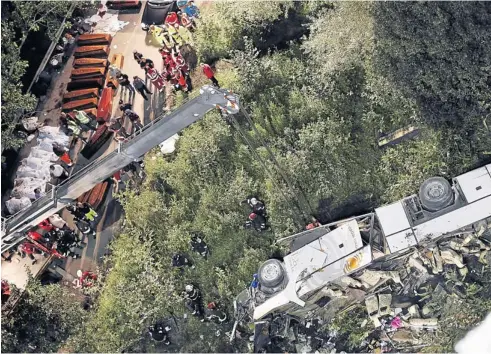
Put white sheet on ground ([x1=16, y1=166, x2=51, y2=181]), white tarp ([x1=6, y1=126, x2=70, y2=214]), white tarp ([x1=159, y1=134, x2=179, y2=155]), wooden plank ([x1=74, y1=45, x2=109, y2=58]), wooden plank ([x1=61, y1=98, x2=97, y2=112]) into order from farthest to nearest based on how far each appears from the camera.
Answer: wooden plank ([x1=74, y1=45, x2=109, y2=58]) < wooden plank ([x1=61, y1=98, x2=97, y2=112]) < white sheet on ground ([x1=16, y1=166, x2=51, y2=181]) < white tarp ([x1=6, y1=126, x2=70, y2=214]) < white tarp ([x1=159, y1=134, x2=179, y2=155])

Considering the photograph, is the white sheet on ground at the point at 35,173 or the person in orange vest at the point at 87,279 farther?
the white sheet on ground at the point at 35,173

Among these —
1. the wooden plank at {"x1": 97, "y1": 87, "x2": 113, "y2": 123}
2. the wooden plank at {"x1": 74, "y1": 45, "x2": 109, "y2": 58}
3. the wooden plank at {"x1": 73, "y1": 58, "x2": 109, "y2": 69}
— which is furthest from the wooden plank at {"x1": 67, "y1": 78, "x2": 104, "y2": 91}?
the wooden plank at {"x1": 74, "y1": 45, "x2": 109, "y2": 58}

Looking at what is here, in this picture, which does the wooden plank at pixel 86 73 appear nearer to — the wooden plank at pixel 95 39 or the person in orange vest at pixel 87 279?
the wooden plank at pixel 95 39

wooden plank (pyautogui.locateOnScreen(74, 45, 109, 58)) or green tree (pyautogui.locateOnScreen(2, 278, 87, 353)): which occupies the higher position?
wooden plank (pyautogui.locateOnScreen(74, 45, 109, 58))

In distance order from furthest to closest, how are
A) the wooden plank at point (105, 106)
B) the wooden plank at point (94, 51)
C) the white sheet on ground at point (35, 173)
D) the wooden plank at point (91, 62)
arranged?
1. the wooden plank at point (94, 51)
2. the wooden plank at point (91, 62)
3. the wooden plank at point (105, 106)
4. the white sheet on ground at point (35, 173)

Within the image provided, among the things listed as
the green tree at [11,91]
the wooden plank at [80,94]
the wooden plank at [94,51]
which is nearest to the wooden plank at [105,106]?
the wooden plank at [80,94]

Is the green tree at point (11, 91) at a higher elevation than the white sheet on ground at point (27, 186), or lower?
higher

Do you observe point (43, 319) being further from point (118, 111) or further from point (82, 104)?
point (82, 104)

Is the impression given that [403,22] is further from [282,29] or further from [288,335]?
[288,335]

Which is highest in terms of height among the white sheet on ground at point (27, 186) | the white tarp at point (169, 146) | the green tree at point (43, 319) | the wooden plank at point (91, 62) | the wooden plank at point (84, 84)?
the wooden plank at point (91, 62)

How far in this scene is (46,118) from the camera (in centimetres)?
3591

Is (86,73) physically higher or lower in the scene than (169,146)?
higher

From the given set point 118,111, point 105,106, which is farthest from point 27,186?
point 118,111

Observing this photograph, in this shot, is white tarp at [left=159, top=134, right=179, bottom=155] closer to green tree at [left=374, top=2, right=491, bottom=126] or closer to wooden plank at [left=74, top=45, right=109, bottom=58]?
wooden plank at [left=74, top=45, right=109, bottom=58]
